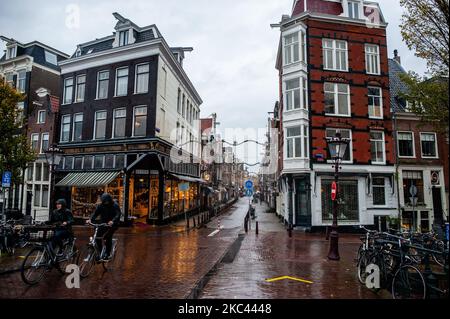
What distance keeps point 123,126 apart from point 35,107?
11725 millimetres

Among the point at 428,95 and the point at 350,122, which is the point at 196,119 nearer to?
the point at 350,122

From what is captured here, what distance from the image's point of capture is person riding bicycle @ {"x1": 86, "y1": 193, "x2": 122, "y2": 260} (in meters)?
7.71

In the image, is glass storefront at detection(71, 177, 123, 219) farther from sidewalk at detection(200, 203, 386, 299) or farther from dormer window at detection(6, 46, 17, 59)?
dormer window at detection(6, 46, 17, 59)

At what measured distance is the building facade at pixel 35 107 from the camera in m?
25.9

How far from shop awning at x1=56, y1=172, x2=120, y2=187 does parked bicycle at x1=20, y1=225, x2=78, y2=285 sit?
12.9 m

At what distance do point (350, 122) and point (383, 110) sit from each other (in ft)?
9.41

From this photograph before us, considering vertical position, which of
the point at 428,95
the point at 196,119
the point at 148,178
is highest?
the point at 196,119

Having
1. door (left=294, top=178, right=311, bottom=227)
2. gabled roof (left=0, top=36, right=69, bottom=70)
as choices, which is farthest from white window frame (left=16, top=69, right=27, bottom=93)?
door (left=294, top=178, right=311, bottom=227)
